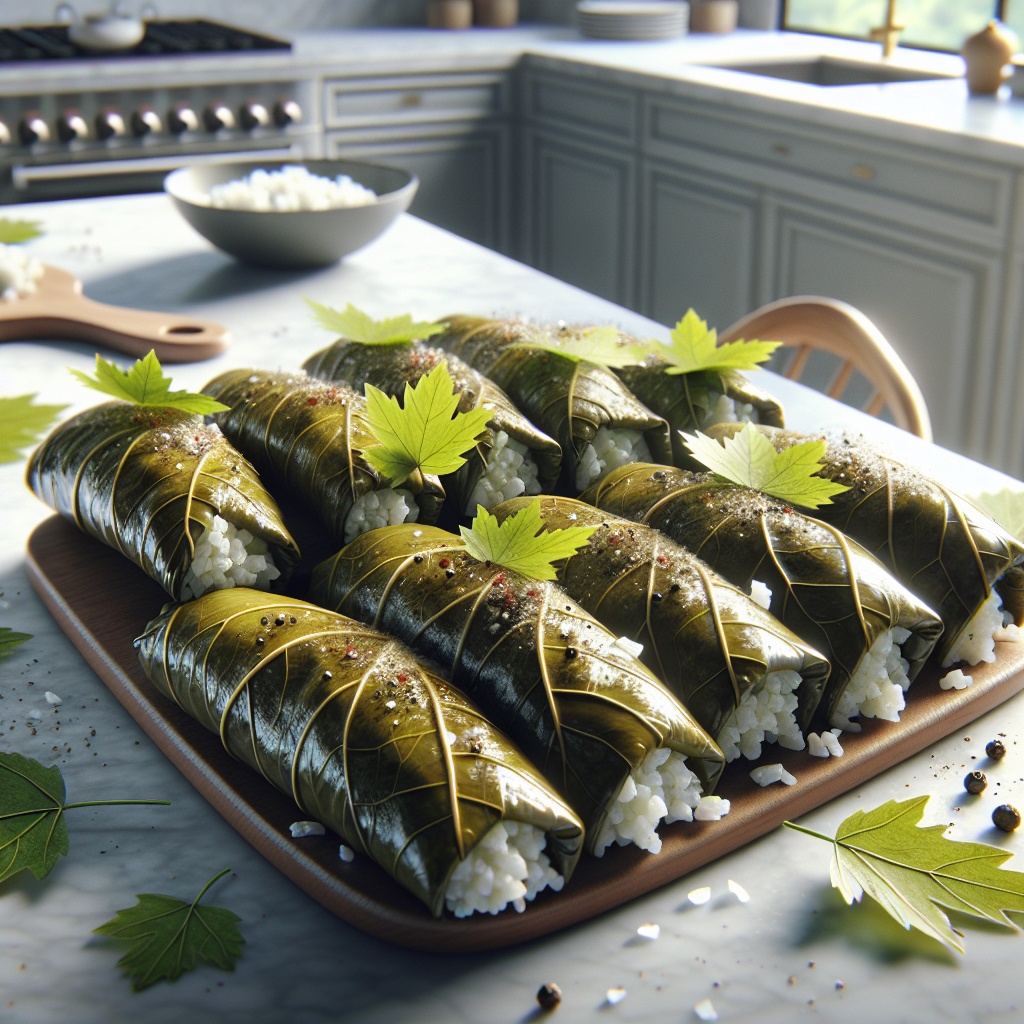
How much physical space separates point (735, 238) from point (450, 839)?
10.3 ft

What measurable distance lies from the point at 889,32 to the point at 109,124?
8.96 feet

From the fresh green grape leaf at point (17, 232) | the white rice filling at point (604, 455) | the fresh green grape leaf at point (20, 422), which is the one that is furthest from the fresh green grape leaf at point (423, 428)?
the fresh green grape leaf at point (17, 232)

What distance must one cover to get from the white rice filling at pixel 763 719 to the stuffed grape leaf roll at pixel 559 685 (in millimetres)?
62

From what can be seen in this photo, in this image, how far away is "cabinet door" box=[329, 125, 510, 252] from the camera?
14.2 feet

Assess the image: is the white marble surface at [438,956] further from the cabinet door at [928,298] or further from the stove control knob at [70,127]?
the stove control knob at [70,127]

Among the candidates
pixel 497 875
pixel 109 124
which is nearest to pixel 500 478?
pixel 497 875

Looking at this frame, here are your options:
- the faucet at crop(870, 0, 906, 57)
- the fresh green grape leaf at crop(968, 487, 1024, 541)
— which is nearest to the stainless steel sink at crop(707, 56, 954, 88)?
the faucet at crop(870, 0, 906, 57)

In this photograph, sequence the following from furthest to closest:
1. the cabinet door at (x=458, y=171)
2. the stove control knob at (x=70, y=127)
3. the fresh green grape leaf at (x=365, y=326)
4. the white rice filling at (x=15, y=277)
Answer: the cabinet door at (x=458, y=171), the stove control knob at (x=70, y=127), the white rice filling at (x=15, y=277), the fresh green grape leaf at (x=365, y=326)

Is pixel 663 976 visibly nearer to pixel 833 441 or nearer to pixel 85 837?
pixel 85 837

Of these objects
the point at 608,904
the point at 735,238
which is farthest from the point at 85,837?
the point at 735,238

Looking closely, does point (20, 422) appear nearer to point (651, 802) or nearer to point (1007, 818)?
point (651, 802)

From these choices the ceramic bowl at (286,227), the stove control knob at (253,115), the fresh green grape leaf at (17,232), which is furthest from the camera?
the stove control knob at (253,115)

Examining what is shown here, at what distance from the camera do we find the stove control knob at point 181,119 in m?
3.79

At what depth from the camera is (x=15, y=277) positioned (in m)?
1.92
